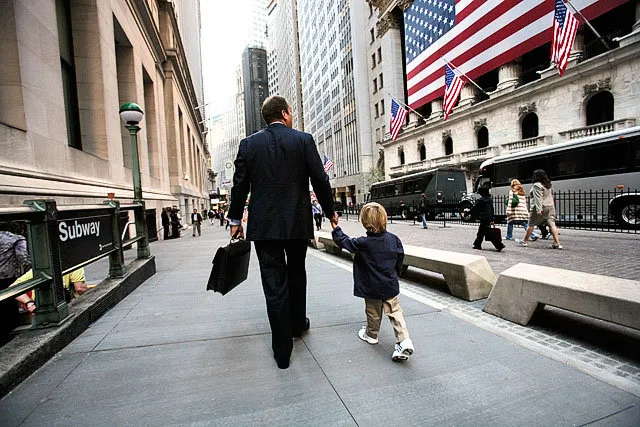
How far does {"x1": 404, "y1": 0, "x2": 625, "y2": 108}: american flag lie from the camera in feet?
75.0

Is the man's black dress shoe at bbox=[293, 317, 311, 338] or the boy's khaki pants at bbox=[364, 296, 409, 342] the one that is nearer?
the boy's khaki pants at bbox=[364, 296, 409, 342]

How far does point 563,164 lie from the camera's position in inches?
576

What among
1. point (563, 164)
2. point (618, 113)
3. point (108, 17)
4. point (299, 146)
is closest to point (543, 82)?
point (618, 113)

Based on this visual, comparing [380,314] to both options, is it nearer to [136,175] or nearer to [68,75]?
[136,175]

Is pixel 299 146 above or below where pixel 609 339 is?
above

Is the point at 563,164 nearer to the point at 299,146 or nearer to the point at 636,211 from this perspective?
the point at 636,211

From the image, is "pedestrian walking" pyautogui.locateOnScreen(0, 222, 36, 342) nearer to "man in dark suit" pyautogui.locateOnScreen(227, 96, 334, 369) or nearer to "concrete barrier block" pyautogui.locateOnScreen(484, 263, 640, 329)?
"man in dark suit" pyautogui.locateOnScreen(227, 96, 334, 369)

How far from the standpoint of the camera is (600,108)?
2303 cm

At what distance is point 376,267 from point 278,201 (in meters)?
1.00

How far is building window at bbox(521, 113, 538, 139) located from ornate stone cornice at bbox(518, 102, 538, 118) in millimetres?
616

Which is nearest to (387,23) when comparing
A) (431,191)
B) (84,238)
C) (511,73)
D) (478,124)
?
(478,124)

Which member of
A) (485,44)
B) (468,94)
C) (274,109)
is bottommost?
(274,109)

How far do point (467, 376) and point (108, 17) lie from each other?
14.4m

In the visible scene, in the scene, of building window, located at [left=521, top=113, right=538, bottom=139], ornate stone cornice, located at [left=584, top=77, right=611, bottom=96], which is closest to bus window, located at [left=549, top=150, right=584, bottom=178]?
ornate stone cornice, located at [left=584, top=77, right=611, bottom=96]
